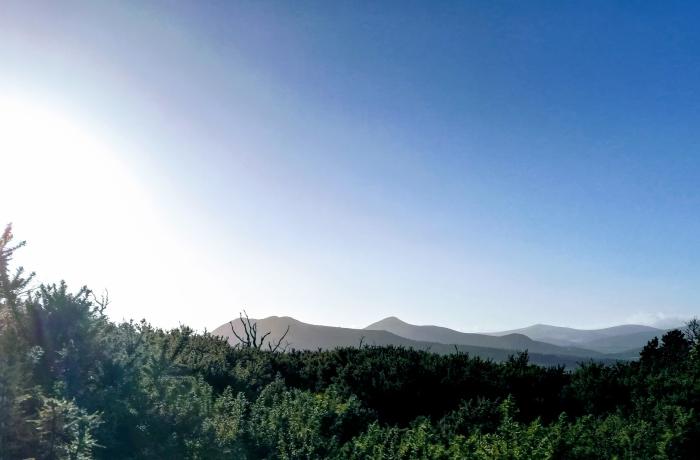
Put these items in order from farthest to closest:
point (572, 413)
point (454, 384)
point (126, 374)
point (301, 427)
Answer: point (454, 384), point (572, 413), point (301, 427), point (126, 374)

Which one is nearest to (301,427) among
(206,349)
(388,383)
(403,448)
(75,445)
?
(403,448)

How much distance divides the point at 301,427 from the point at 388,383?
8062 mm

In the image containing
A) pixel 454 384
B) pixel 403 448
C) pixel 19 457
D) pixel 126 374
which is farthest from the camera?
pixel 454 384

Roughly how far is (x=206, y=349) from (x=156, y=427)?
480 inches

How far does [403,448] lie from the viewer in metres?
8.34

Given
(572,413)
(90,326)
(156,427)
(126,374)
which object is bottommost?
(572,413)

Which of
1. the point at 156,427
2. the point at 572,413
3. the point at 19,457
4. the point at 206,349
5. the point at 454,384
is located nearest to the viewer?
the point at 19,457

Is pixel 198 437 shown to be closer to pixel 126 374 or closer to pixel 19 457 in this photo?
pixel 126 374

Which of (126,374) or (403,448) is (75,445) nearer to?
(126,374)

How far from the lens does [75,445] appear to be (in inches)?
193

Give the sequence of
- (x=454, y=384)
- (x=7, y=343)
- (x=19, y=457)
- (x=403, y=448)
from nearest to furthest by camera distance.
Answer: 1. (x=19, y=457)
2. (x=7, y=343)
3. (x=403, y=448)
4. (x=454, y=384)

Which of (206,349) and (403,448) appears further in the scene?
(206,349)

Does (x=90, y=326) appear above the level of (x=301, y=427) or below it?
above

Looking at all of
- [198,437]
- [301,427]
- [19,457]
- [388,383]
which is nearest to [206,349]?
[388,383]
